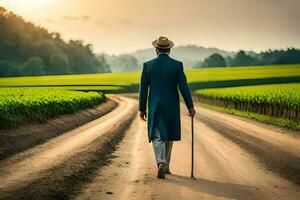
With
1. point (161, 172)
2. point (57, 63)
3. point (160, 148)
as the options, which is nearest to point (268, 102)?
point (160, 148)

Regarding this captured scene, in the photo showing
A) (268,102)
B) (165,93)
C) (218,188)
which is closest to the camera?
(218,188)

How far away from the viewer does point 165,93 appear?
36.7 ft

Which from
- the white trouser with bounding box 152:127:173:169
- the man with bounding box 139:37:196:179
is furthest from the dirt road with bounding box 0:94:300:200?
the man with bounding box 139:37:196:179

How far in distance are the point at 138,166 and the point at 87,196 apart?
11.0ft

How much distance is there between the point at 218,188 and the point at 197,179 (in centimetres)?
104

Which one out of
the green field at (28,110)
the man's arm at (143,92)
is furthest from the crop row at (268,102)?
the man's arm at (143,92)

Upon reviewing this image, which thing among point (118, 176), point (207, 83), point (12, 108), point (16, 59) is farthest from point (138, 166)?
point (16, 59)

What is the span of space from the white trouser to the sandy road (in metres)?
0.36

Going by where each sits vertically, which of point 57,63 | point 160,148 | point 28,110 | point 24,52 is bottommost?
point 160,148

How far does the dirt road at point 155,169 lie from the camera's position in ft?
Answer: 29.6

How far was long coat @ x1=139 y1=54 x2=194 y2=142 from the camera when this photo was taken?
11.1 m

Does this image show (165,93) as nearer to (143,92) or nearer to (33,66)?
(143,92)

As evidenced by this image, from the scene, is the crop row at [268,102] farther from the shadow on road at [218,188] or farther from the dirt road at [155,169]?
the shadow on road at [218,188]

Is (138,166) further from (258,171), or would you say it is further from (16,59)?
(16,59)
